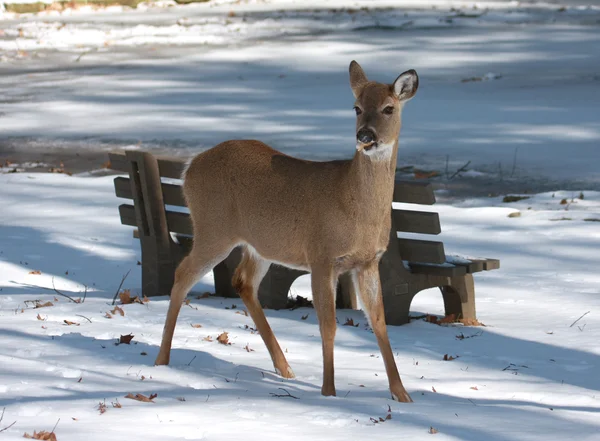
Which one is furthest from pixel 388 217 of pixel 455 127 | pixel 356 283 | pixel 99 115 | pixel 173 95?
pixel 173 95

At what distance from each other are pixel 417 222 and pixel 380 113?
204cm

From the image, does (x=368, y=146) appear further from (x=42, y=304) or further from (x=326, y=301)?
(x=42, y=304)

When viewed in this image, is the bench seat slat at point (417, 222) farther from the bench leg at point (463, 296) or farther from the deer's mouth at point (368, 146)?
the deer's mouth at point (368, 146)

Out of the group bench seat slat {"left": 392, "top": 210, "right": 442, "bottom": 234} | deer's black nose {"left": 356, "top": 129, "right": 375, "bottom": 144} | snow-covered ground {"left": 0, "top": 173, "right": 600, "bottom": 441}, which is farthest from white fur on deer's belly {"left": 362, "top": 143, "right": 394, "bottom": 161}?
bench seat slat {"left": 392, "top": 210, "right": 442, "bottom": 234}

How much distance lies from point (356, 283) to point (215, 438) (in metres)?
1.69

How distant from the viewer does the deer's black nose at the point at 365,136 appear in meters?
5.63

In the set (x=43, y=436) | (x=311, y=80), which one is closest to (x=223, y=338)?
(x=43, y=436)

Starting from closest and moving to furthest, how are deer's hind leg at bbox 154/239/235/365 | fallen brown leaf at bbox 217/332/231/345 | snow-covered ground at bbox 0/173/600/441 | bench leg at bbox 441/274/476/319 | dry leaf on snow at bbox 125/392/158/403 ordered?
1. snow-covered ground at bbox 0/173/600/441
2. dry leaf on snow at bbox 125/392/158/403
3. deer's hind leg at bbox 154/239/235/365
4. fallen brown leaf at bbox 217/332/231/345
5. bench leg at bbox 441/274/476/319

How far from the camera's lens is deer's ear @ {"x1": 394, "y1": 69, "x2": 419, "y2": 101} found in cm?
587

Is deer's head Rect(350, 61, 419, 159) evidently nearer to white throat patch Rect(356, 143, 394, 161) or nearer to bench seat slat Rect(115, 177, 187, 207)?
white throat patch Rect(356, 143, 394, 161)

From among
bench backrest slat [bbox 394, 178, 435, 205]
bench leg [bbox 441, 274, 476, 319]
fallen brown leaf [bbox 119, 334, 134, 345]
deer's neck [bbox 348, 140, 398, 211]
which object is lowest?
bench leg [bbox 441, 274, 476, 319]

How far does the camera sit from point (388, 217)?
6137mm

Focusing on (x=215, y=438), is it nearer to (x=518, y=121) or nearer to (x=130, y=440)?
(x=130, y=440)

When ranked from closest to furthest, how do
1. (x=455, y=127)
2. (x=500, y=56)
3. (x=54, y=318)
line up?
(x=54, y=318), (x=455, y=127), (x=500, y=56)
